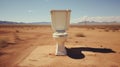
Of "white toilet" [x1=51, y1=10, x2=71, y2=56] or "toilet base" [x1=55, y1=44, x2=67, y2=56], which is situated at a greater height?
"white toilet" [x1=51, y1=10, x2=71, y2=56]

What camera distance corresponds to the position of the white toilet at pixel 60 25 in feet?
31.2

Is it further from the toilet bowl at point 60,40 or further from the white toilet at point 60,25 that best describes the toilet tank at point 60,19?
the toilet bowl at point 60,40

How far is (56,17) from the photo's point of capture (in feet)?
32.3

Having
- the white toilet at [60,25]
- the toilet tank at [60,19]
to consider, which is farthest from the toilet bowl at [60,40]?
the toilet tank at [60,19]

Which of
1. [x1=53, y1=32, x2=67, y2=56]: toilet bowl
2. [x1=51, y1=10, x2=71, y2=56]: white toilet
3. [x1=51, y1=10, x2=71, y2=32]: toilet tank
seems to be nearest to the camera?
[x1=53, y1=32, x2=67, y2=56]: toilet bowl

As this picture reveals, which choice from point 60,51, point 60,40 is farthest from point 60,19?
point 60,51

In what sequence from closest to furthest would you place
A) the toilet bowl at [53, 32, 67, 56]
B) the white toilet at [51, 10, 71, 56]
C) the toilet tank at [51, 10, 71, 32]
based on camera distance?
the toilet bowl at [53, 32, 67, 56]
the white toilet at [51, 10, 71, 56]
the toilet tank at [51, 10, 71, 32]

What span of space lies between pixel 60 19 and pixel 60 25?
35cm

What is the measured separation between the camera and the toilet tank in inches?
384

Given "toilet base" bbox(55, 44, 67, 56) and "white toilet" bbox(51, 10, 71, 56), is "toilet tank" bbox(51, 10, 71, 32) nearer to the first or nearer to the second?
"white toilet" bbox(51, 10, 71, 56)

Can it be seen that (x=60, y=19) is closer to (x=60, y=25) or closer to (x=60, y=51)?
(x=60, y=25)

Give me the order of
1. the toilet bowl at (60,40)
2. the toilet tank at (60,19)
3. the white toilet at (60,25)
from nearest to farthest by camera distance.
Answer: the toilet bowl at (60,40)
the white toilet at (60,25)
the toilet tank at (60,19)

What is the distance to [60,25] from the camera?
10.0 metres

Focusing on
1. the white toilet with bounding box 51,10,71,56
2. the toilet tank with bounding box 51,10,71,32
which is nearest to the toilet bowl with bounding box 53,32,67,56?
the white toilet with bounding box 51,10,71,56
